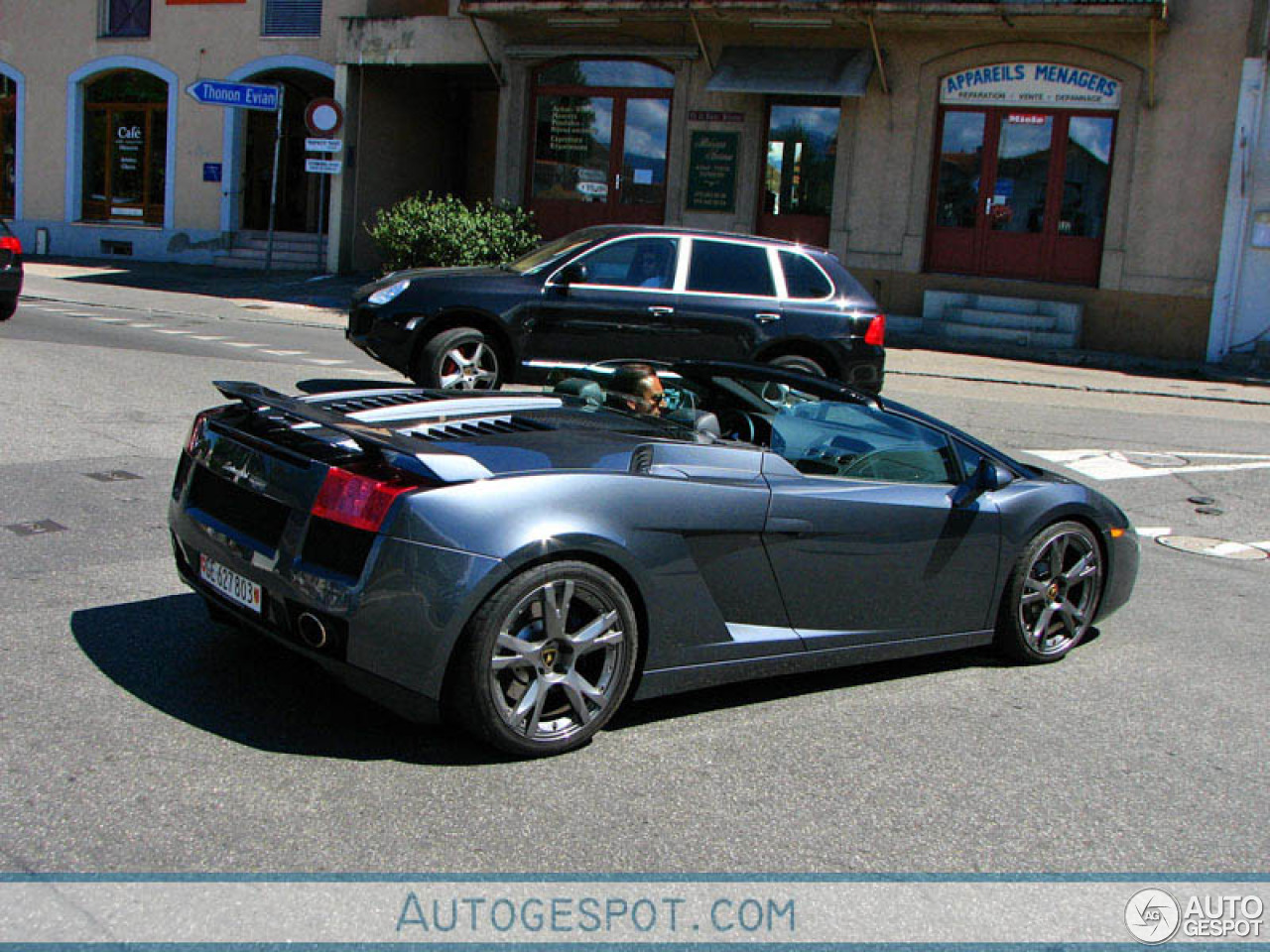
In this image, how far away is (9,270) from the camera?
15.5 meters

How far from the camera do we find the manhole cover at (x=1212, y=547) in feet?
26.7

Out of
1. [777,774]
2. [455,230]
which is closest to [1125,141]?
[455,230]

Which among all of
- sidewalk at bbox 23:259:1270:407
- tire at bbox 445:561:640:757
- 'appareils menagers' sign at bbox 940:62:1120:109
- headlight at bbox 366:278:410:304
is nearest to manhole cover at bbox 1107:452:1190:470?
sidewalk at bbox 23:259:1270:407

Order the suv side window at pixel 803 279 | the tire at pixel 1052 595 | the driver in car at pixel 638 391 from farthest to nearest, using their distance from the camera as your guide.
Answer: the suv side window at pixel 803 279, the driver in car at pixel 638 391, the tire at pixel 1052 595

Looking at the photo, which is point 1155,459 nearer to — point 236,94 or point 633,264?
point 633,264

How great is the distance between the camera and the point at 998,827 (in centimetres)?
399

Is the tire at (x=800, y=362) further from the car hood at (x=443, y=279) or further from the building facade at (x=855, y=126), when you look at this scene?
the building facade at (x=855, y=126)

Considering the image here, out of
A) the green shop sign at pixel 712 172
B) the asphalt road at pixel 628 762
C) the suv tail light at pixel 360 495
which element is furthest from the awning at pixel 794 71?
the suv tail light at pixel 360 495

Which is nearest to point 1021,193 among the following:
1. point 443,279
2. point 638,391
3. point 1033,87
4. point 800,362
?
point 1033,87

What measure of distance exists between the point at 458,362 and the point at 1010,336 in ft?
39.9

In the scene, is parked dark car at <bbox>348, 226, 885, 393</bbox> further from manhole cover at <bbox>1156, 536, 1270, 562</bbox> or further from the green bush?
the green bush

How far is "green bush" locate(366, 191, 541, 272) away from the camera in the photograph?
791 inches

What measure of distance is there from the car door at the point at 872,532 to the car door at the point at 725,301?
615 centimetres

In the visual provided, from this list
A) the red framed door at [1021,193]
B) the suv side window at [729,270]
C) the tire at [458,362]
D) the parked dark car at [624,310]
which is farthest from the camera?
the red framed door at [1021,193]
